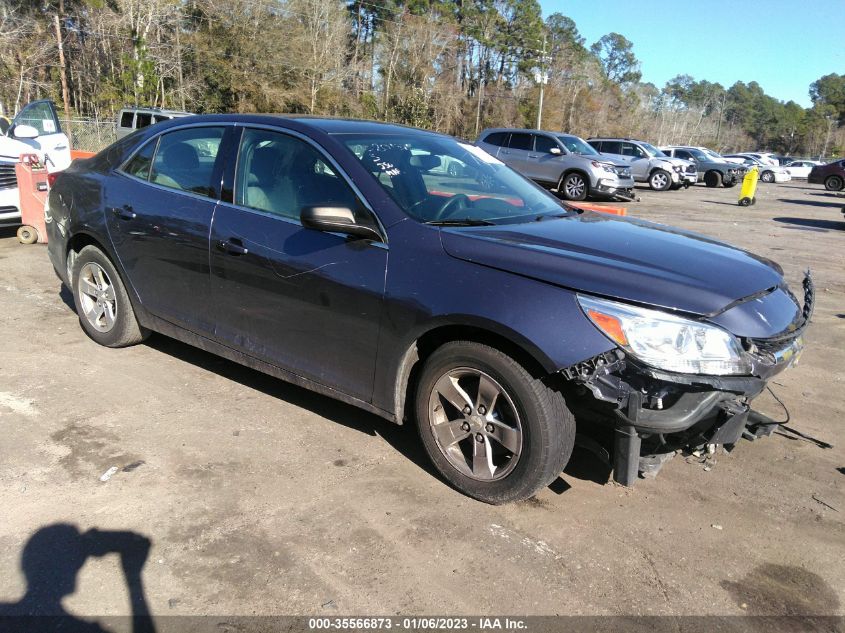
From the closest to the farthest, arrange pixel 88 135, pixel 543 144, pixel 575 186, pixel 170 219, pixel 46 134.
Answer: pixel 170 219 → pixel 46 134 → pixel 575 186 → pixel 543 144 → pixel 88 135

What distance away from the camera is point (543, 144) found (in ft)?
61.7

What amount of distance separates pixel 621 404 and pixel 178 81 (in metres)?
39.5

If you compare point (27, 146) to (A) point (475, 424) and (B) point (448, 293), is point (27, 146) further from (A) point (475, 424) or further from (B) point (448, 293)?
(A) point (475, 424)

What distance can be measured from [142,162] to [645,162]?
77.5 feet

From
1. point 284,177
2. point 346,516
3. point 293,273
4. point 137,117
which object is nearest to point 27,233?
point 284,177

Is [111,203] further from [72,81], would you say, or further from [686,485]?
[72,81]

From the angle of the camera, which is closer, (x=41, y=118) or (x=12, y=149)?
(x=12, y=149)

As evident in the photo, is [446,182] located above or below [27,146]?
above

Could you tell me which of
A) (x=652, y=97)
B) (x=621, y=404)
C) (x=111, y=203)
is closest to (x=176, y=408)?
(x=111, y=203)

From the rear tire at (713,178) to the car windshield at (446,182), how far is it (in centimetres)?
2897

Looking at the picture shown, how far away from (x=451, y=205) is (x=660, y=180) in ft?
78.7

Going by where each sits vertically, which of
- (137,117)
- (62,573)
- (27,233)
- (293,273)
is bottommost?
(62,573)

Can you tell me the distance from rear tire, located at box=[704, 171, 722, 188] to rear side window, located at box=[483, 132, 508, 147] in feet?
49.4

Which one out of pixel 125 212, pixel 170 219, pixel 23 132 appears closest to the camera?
pixel 170 219
